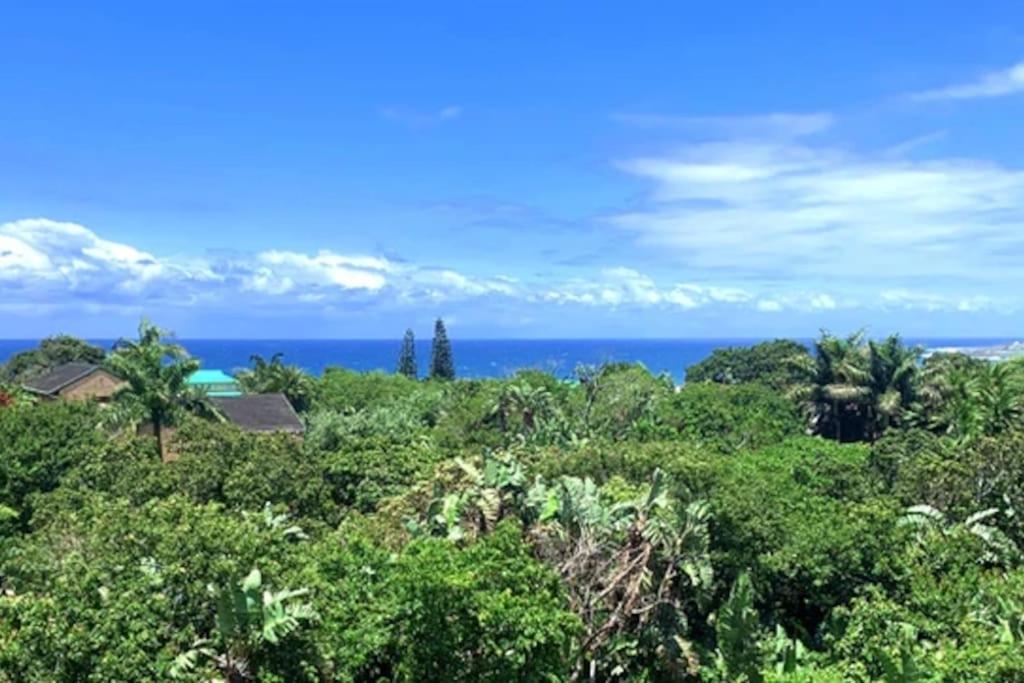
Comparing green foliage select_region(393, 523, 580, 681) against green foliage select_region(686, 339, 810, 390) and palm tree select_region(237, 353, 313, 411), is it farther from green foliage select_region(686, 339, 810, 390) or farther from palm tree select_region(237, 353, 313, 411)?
green foliage select_region(686, 339, 810, 390)

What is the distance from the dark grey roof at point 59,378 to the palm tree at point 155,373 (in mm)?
28015

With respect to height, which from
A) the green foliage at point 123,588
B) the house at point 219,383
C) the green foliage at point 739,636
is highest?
the green foliage at point 123,588

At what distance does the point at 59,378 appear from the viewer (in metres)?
60.5

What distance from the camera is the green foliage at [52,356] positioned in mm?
76938

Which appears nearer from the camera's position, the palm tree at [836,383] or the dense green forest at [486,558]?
the dense green forest at [486,558]

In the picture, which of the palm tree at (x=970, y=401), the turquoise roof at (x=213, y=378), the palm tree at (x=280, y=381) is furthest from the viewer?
the turquoise roof at (x=213, y=378)

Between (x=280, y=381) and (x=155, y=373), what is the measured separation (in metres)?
27.3

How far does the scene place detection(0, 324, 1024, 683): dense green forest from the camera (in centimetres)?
1339

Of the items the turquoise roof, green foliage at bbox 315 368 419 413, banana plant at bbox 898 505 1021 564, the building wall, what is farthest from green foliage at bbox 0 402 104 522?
the turquoise roof

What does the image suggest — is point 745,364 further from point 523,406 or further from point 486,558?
point 486,558

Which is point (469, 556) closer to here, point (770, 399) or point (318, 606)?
point (318, 606)

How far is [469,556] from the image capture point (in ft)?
47.2

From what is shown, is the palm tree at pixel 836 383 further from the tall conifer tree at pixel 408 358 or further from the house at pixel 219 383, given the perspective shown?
the tall conifer tree at pixel 408 358

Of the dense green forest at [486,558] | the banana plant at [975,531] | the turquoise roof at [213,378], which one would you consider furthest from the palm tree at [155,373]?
the turquoise roof at [213,378]
